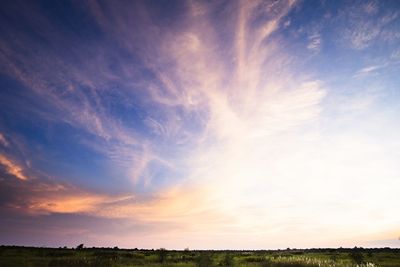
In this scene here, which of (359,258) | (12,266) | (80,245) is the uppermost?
(80,245)

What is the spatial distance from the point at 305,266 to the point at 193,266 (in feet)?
29.3

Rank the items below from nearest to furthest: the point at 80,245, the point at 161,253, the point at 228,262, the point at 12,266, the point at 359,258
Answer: the point at 12,266 → the point at 228,262 → the point at 161,253 → the point at 359,258 → the point at 80,245

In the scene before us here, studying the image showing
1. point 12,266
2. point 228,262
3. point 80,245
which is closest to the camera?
point 12,266

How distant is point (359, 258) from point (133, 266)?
2941 centimetres

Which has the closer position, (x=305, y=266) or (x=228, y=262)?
(x=305, y=266)

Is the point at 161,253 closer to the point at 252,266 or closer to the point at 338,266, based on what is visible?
the point at 252,266

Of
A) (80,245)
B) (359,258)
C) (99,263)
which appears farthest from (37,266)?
(80,245)

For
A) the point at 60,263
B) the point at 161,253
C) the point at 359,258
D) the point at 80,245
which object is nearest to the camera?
the point at 60,263

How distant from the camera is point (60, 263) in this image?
80.7 feet

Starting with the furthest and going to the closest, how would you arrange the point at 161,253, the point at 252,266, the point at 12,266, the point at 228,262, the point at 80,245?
the point at 80,245 → the point at 161,253 → the point at 228,262 → the point at 252,266 → the point at 12,266

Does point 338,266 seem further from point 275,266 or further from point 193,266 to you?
point 193,266

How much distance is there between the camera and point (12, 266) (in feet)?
72.1

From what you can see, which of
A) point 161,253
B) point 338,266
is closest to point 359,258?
point 338,266

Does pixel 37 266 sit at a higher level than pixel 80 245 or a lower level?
lower
